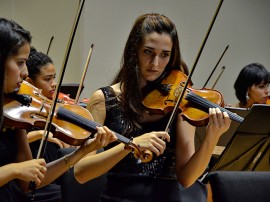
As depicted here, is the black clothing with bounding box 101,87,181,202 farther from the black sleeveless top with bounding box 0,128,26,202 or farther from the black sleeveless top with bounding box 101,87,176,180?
the black sleeveless top with bounding box 0,128,26,202

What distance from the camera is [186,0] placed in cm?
423

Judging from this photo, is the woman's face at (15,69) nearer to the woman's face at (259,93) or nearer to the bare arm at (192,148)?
the bare arm at (192,148)

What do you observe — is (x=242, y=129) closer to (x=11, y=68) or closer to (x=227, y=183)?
(x=227, y=183)

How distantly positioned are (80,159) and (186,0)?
10.0ft

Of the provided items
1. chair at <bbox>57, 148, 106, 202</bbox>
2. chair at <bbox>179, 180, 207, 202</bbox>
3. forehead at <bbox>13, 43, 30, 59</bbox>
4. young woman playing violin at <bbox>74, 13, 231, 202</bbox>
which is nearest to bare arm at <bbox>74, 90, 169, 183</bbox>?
young woman playing violin at <bbox>74, 13, 231, 202</bbox>

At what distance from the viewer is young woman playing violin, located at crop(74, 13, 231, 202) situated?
1436 millimetres

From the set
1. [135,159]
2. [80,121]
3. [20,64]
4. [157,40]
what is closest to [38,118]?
[80,121]

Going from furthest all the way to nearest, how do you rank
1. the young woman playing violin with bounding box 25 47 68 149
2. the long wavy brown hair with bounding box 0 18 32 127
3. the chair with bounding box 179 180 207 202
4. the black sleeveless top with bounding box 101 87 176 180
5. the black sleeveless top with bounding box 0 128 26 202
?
the young woman playing violin with bounding box 25 47 68 149 < the chair with bounding box 179 180 207 202 < the black sleeveless top with bounding box 101 87 176 180 < the black sleeveless top with bounding box 0 128 26 202 < the long wavy brown hair with bounding box 0 18 32 127

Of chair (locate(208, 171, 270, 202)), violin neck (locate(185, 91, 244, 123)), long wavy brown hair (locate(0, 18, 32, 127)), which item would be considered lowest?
chair (locate(208, 171, 270, 202))

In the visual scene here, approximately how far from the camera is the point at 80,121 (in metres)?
1.49

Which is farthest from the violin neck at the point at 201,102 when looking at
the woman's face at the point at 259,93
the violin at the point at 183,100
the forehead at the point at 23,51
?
the woman's face at the point at 259,93

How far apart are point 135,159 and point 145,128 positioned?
0.11 m

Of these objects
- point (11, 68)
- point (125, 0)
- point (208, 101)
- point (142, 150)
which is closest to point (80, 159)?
point (142, 150)

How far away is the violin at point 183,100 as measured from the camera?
5.07ft
